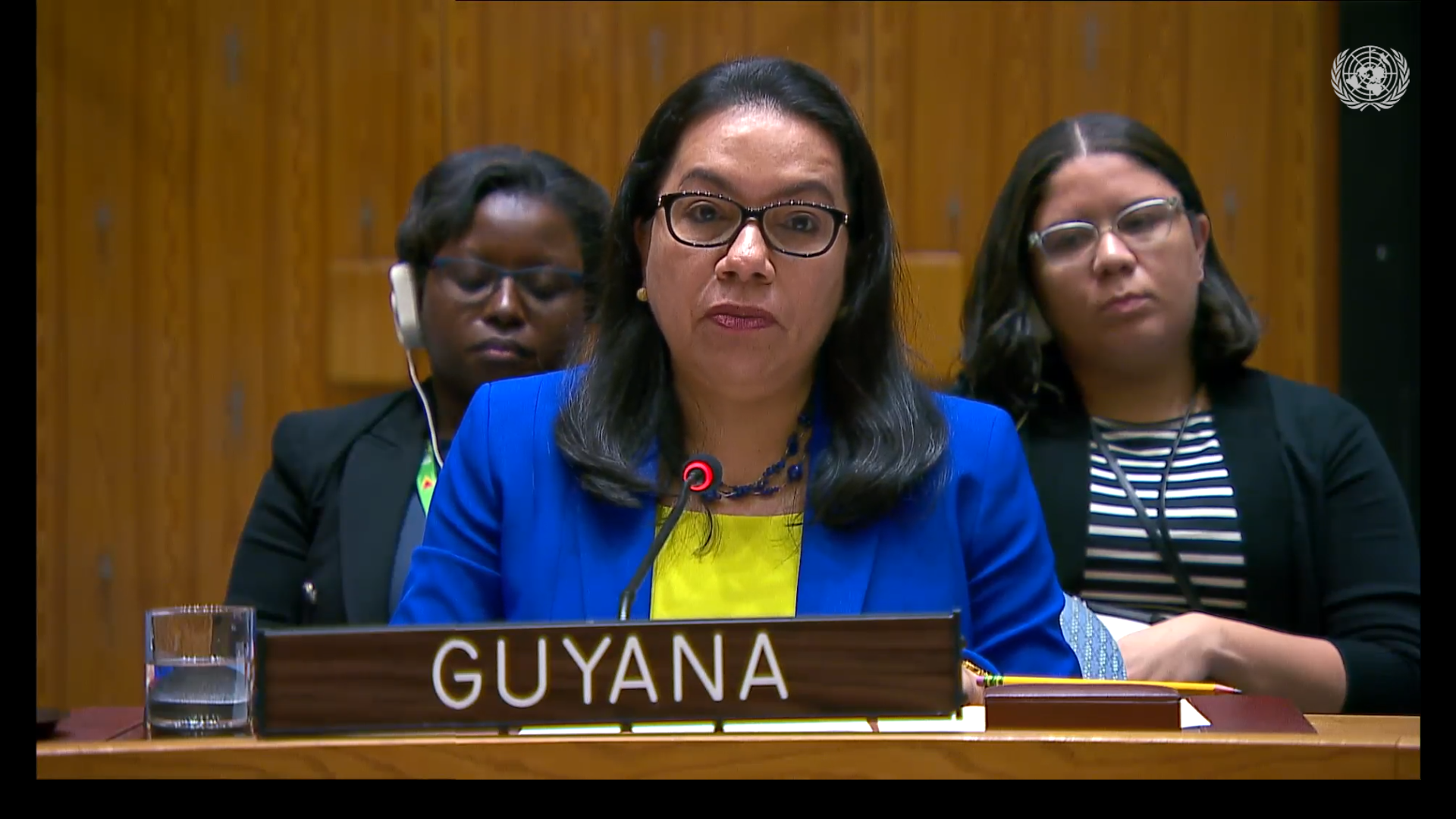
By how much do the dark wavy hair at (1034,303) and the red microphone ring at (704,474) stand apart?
97cm

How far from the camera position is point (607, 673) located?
1.06 meters

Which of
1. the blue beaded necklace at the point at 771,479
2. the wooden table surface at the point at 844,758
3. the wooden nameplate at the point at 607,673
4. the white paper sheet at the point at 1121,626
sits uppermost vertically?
the blue beaded necklace at the point at 771,479

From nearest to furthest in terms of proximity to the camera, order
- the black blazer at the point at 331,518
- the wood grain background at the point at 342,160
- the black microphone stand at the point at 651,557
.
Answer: the black microphone stand at the point at 651,557 → the black blazer at the point at 331,518 → the wood grain background at the point at 342,160

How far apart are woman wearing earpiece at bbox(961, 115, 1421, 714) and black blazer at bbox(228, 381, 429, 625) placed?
3.06 feet

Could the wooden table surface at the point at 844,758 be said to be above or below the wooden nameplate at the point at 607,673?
below

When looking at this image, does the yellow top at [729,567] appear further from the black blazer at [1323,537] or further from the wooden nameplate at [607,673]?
the black blazer at [1323,537]

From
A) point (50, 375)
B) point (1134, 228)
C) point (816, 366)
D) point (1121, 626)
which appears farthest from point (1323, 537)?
point (50, 375)

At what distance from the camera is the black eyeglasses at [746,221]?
1.54m

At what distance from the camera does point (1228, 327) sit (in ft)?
7.20

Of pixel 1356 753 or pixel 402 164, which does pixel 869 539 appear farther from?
pixel 402 164

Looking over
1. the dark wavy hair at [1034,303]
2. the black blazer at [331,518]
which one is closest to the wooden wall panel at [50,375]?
the black blazer at [331,518]

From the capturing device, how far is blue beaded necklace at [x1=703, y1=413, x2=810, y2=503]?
1.57 m

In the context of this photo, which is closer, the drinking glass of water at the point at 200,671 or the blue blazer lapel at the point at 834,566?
the drinking glass of water at the point at 200,671
